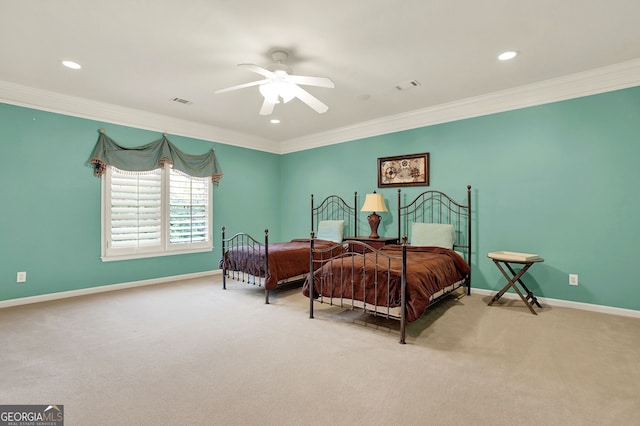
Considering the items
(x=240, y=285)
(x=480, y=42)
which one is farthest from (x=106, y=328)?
(x=480, y=42)

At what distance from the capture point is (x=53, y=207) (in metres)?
4.17

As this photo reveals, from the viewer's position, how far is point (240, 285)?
193 inches

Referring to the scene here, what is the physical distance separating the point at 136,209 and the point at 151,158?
33.1 inches

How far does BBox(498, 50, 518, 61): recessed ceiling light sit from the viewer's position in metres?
3.11

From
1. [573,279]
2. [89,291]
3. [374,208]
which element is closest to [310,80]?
[374,208]

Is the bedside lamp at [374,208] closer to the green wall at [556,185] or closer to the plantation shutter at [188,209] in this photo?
the green wall at [556,185]

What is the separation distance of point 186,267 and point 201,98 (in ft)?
9.43

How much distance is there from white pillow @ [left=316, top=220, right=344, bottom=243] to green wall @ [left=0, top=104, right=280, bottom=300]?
2.69 metres

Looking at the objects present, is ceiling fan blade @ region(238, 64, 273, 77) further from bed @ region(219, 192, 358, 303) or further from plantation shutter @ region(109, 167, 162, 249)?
plantation shutter @ region(109, 167, 162, 249)

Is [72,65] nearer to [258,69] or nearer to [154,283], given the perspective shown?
[258,69]

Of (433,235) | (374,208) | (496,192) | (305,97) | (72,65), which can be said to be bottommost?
(433,235)

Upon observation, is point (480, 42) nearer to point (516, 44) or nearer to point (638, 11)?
point (516, 44)

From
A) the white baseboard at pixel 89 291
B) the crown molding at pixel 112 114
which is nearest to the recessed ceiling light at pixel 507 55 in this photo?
the crown molding at pixel 112 114

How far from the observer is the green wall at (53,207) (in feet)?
12.7
